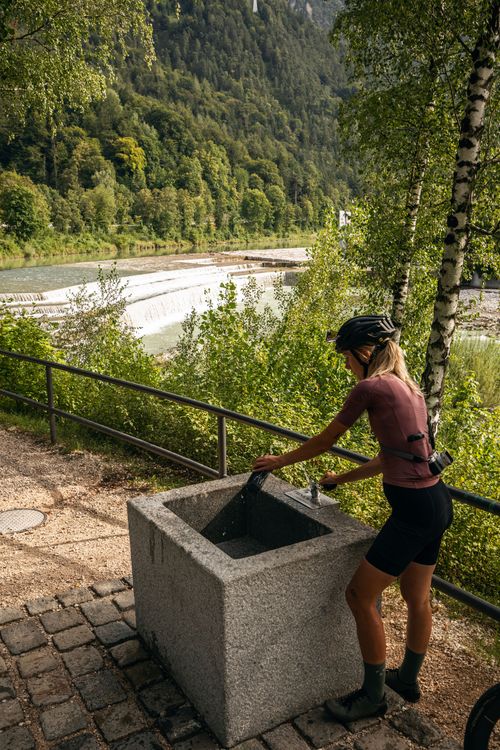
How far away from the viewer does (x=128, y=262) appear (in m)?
59.6

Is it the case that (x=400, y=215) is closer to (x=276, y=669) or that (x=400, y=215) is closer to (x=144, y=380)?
(x=144, y=380)

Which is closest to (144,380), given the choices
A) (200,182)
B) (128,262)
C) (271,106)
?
(128,262)

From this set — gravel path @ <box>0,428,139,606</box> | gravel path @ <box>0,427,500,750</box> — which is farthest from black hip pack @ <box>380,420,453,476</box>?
gravel path @ <box>0,428,139,606</box>

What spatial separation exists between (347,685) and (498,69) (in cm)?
838

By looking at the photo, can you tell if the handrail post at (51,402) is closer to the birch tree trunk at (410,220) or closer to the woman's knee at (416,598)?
the woman's knee at (416,598)

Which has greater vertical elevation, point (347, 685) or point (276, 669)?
point (276, 669)

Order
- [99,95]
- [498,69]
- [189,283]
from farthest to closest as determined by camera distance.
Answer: [189,283]
[99,95]
[498,69]

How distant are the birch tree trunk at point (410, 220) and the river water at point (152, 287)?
3.86m

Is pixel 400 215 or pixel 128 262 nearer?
pixel 400 215

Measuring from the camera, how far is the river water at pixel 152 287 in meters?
27.5

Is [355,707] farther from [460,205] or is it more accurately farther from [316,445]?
[460,205]

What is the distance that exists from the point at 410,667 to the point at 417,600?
41 centimetres

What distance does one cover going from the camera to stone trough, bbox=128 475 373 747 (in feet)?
8.91

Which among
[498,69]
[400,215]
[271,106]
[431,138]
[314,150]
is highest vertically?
[271,106]
